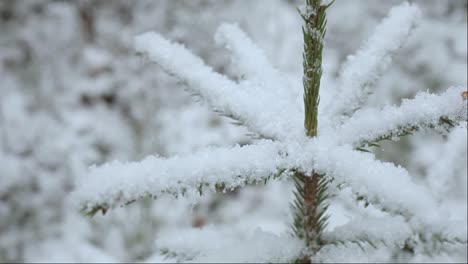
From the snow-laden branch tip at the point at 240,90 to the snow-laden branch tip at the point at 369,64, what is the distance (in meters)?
0.10

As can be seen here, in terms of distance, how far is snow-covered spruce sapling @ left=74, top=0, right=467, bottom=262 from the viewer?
549 mm

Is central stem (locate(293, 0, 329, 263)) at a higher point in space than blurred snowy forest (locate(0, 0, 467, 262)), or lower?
lower

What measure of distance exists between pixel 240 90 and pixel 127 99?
425cm

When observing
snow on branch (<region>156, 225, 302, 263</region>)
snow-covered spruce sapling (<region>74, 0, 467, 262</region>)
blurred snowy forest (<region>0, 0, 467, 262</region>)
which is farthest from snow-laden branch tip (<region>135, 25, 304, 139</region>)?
blurred snowy forest (<region>0, 0, 467, 262</region>)

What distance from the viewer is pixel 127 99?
4816mm

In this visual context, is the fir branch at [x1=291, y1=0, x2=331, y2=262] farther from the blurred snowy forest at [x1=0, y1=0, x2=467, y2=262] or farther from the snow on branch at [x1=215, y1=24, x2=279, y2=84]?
the blurred snowy forest at [x1=0, y1=0, x2=467, y2=262]

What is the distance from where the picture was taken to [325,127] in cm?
77

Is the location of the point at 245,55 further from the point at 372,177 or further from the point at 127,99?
the point at 127,99

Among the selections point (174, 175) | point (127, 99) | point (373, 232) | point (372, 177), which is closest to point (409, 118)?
point (372, 177)

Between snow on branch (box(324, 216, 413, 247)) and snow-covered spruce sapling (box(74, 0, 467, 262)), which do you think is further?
snow on branch (box(324, 216, 413, 247))

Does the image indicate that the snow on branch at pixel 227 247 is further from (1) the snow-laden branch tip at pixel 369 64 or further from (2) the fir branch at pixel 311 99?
(1) the snow-laden branch tip at pixel 369 64

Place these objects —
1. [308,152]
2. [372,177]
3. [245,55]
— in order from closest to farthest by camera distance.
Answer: [372,177]
[308,152]
[245,55]

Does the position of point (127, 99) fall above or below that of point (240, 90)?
above

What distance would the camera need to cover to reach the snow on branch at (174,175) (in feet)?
1.74
